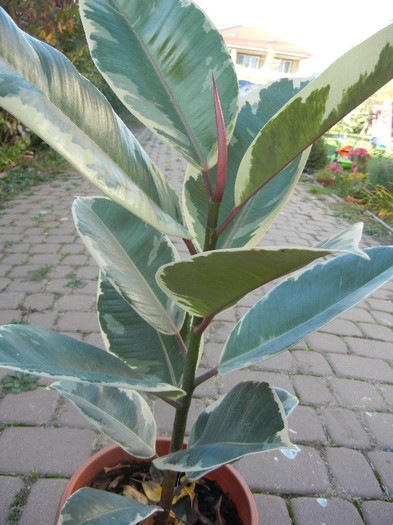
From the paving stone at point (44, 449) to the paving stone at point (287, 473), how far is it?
0.67m

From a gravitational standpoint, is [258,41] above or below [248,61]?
above

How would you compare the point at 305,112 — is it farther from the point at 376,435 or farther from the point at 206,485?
the point at 376,435

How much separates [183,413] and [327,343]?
203cm

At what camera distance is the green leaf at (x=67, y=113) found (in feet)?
1.31

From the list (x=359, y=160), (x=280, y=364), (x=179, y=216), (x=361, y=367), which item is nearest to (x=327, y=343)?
(x=361, y=367)

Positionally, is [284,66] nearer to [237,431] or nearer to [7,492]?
[7,492]

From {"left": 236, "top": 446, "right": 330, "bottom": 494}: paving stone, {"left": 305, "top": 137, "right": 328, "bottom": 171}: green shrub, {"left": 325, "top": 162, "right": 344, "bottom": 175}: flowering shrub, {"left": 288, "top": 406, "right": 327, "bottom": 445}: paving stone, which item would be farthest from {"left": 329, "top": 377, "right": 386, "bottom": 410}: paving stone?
{"left": 305, "top": 137, "right": 328, "bottom": 171}: green shrub

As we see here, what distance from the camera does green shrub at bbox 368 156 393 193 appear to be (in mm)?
6391

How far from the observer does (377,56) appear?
0.44 m

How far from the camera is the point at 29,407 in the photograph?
1.93 meters

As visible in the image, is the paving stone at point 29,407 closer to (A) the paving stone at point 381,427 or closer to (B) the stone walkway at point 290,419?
(B) the stone walkway at point 290,419

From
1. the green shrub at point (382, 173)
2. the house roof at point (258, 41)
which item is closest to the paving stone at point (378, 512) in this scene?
the green shrub at point (382, 173)

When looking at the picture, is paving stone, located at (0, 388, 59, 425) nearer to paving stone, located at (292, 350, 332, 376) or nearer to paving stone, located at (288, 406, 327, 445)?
paving stone, located at (288, 406, 327, 445)

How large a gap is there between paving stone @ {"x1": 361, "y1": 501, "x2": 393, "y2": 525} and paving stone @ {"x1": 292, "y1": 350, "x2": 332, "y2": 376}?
2.63 feet
